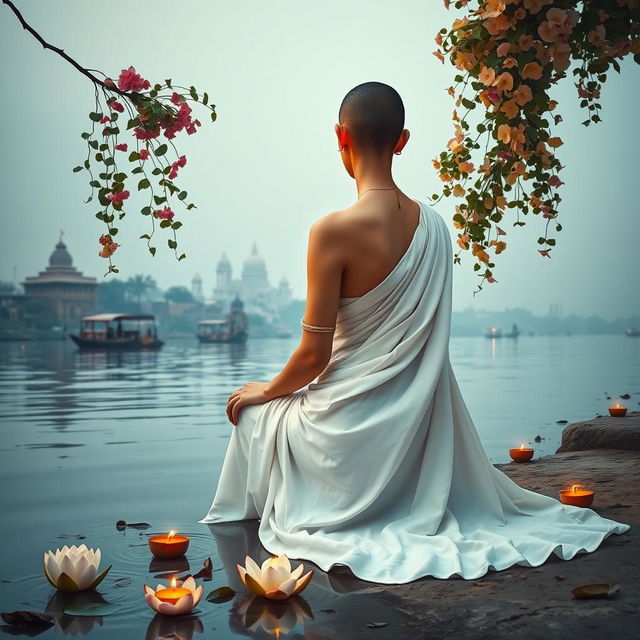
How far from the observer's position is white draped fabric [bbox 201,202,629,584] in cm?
274

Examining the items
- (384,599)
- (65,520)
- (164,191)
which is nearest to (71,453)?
(65,520)

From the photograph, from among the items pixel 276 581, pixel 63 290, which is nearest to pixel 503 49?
pixel 276 581

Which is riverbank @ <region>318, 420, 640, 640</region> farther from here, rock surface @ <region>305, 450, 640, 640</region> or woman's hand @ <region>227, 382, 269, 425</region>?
woman's hand @ <region>227, 382, 269, 425</region>

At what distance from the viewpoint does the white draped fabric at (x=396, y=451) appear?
2740 mm

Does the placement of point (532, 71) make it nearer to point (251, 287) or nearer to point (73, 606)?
point (73, 606)

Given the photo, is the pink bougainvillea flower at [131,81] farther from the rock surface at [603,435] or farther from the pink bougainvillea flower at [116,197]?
the rock surface at [603,435]

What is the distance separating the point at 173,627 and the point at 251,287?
12776cm

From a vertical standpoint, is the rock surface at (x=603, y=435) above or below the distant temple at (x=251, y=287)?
below

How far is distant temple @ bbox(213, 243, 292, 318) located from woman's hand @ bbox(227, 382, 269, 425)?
388ft

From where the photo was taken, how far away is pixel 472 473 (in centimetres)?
291

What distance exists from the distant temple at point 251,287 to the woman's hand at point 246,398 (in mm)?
118239

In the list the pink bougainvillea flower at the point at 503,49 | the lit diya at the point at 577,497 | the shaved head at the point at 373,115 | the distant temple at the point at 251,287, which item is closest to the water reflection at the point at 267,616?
the lit diya at the point at 577,497

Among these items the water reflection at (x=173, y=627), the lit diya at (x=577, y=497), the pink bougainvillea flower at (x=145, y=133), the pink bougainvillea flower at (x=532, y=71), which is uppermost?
the pink bougainvillea flower at (x=532, y=71)

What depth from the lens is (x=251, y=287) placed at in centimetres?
12938
